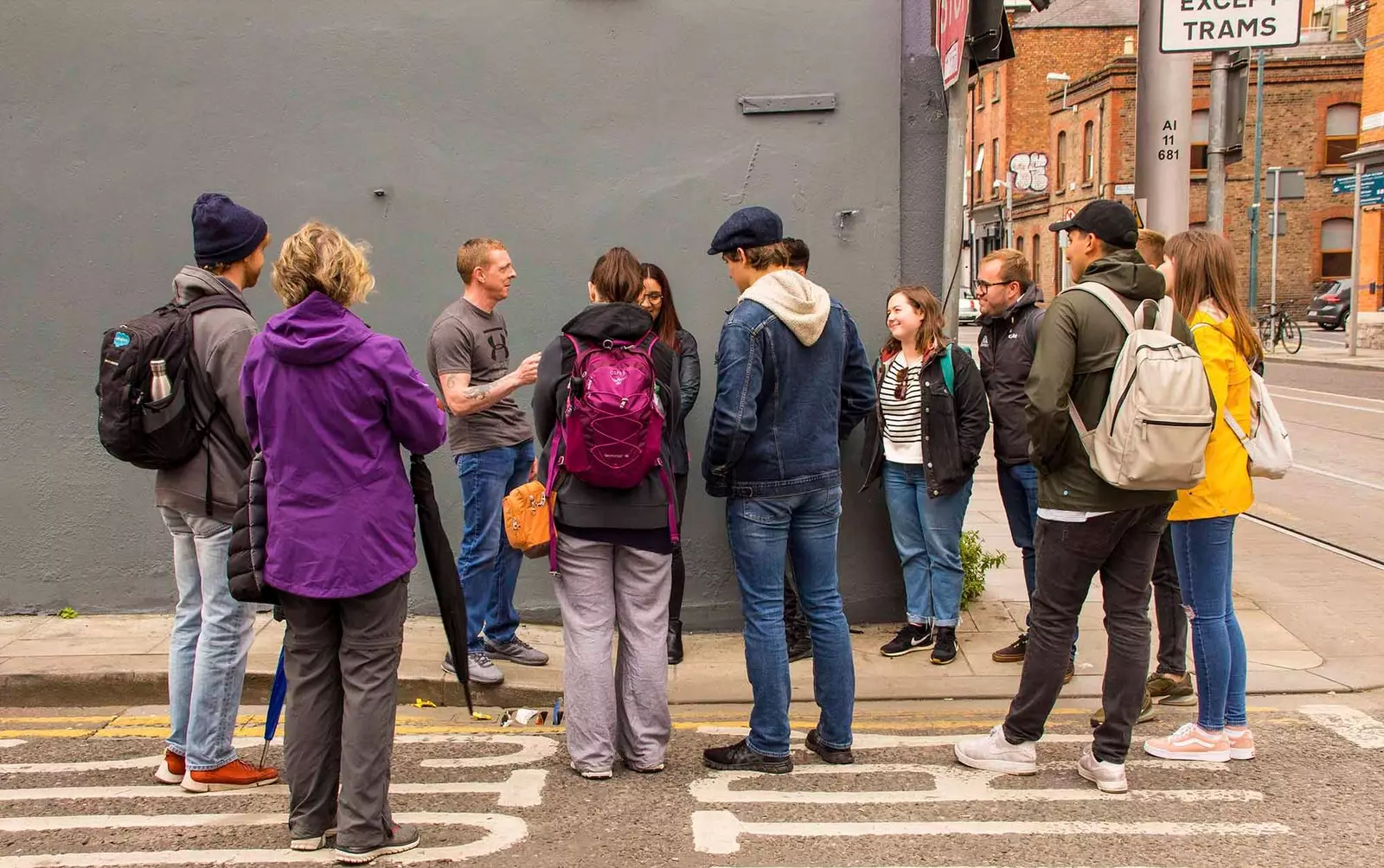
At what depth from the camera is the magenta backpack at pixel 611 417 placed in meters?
4.05

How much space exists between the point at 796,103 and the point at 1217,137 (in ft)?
8.86

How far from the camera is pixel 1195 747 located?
4480 mm

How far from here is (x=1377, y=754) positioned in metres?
4.52

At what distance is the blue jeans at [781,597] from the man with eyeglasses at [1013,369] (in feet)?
4.67

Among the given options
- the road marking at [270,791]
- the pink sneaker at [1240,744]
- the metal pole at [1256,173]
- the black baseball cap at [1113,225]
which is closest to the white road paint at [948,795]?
the pink sneaker at [1240,744]

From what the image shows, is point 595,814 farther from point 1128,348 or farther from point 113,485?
point 113,485

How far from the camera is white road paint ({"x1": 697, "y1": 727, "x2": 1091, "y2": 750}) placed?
4719 mm

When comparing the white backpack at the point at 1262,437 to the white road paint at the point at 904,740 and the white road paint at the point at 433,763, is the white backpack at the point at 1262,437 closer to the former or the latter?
the white road paint at the point at 904,740

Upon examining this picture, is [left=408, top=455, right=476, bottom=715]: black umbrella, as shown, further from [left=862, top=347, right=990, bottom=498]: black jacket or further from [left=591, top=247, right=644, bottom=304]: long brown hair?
[left=862, top=347, right=990, bottom=498]: black jacket

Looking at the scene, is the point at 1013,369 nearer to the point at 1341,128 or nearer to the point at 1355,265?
the point at 1355,265

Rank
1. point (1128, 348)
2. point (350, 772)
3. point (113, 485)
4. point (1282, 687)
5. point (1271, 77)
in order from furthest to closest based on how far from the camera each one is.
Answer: point (1271, 77) → point (113, 485) → point (1282, 687) → point (1128, 348) → point (350, 772)

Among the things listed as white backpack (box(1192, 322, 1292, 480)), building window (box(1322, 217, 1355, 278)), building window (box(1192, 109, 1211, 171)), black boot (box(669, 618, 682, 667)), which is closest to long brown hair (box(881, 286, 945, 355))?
white backpack (box(1192, 322, 1292, 480))

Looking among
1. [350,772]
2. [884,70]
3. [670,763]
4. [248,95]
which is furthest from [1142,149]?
[350,772]

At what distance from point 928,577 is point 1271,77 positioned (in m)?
42.7
